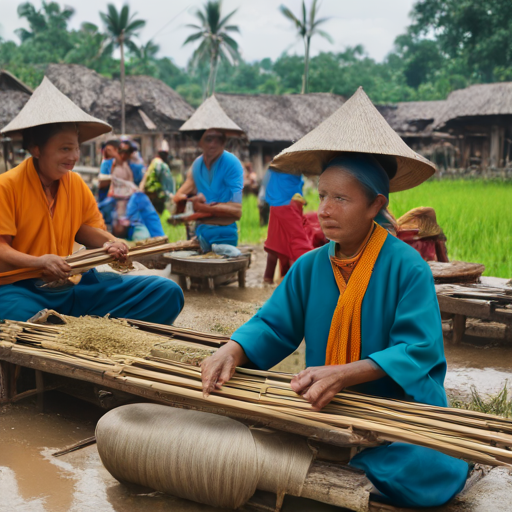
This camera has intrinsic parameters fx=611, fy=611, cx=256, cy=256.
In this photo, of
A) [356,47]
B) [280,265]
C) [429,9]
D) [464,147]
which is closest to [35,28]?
[356,47]

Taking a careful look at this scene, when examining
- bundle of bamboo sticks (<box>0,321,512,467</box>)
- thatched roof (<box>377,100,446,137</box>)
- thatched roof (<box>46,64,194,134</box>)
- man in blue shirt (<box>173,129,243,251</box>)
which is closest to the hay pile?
bundle of bamboo sticks (<box>0,321,512,467</box>)

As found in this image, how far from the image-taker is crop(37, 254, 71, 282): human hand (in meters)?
3.32

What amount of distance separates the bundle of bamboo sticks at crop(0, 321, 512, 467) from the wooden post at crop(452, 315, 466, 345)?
2.87 m

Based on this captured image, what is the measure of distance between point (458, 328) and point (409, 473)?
299 centimetres

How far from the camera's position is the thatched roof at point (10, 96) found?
1789 cm

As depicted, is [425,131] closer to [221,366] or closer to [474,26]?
[474,26]

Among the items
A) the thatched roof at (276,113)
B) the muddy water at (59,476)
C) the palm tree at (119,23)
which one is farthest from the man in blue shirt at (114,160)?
the palm tree at (119,23)

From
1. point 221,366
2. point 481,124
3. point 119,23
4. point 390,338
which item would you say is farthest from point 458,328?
point 119,23

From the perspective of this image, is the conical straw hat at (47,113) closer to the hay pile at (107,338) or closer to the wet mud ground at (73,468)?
the hay pile at (107,338)

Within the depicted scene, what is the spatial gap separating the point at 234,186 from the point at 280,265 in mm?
1234

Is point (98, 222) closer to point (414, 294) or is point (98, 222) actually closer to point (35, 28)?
point (414, 294)

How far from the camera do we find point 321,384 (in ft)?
6.70

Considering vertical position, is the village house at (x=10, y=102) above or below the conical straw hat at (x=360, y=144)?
above

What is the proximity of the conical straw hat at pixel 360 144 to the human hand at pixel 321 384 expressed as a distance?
2.57 ft
